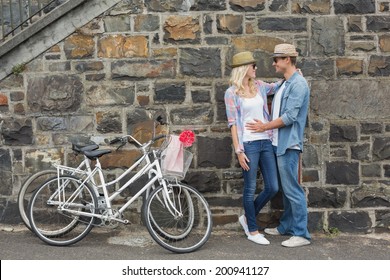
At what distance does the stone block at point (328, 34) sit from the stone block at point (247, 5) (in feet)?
1.98

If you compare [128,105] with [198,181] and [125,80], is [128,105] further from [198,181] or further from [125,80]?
[198,181]

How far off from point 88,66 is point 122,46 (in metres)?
0.43

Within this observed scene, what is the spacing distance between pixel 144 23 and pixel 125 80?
2.15 feet

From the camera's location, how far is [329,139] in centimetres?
638

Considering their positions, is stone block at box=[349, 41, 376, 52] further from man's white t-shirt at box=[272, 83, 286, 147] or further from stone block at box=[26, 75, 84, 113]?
stone block at box=[26, 75, 84, 113]

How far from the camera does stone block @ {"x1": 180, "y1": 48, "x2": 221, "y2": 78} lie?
632cm

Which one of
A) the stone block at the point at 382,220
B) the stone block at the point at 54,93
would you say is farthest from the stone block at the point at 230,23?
the stone block at the point at 382,220

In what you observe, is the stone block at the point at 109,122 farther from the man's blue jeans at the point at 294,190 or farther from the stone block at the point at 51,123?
the man's blue jeans at the point at 294,190

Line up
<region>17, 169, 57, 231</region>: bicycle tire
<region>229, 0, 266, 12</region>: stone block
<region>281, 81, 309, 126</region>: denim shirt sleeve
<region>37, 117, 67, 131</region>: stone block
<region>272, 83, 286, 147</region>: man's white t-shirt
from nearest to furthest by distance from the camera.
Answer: <region>281, 81, 309, 126</region>: denim shirt sleeve
<region>272, 83, 286, 147</region>: man's white t-shirt
<region>17, 169, 57, 231</region>: bicycle tire
<region>229, 0, 266, 12</region>: stone block
<region>37, 117, 67, 131</region>: stone block

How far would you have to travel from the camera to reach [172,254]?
5.71 metres

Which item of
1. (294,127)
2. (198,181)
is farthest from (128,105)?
(294,127)

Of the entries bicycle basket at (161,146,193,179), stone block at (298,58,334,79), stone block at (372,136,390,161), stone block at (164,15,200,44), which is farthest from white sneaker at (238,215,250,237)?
stone block at (164,15,200,44)

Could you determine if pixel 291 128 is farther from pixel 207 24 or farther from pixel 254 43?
pixel 207 24

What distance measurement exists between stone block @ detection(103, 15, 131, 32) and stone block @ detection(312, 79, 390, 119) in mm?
2144
